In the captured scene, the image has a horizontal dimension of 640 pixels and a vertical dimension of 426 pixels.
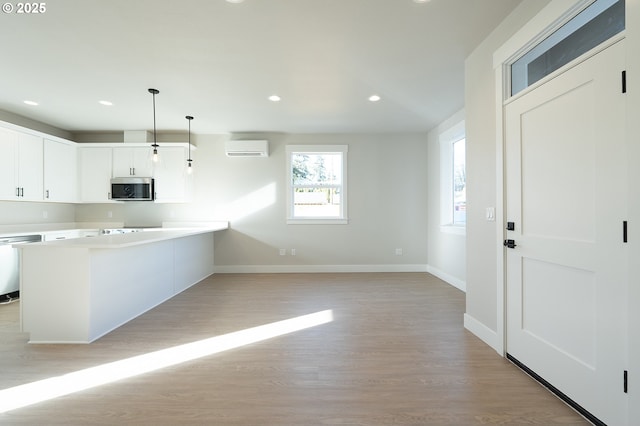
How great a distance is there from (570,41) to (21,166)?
6.57 m

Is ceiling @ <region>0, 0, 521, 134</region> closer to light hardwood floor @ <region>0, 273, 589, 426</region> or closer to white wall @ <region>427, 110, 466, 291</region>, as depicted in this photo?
white wall @ <region>427, 110, 466, 291</region>

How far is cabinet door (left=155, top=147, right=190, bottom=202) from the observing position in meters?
5.33

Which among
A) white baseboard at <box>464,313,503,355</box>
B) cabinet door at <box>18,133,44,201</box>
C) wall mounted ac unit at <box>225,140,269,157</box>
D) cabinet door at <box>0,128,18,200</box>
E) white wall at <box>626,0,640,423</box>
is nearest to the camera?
white wall at <box>626,0,640,423</box>

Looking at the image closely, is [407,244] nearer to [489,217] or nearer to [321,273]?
[321,273]

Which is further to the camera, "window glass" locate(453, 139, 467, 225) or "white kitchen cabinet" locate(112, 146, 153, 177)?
"white kitchen cabinet" locate(112, 146, 153, 177)

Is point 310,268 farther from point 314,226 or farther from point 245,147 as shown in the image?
point 245,147

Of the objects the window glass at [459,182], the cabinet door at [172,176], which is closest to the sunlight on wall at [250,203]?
the cabinet door at [172,176]

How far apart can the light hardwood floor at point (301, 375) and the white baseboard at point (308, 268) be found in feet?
6.88

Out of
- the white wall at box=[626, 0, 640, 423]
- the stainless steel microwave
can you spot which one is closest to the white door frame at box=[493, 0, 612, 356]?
the white wall at box=[626, 0, 640, 423]

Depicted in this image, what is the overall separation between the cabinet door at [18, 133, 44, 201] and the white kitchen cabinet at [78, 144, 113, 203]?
65 cm

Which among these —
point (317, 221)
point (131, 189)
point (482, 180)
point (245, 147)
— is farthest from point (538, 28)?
point (131, 189)

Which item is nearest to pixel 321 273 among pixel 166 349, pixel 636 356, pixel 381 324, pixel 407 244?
pixel 407 244

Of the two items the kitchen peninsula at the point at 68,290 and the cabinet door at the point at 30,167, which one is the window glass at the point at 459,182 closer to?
the kitchen peninsula at the point at 68,290

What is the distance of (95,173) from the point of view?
5.32 m
